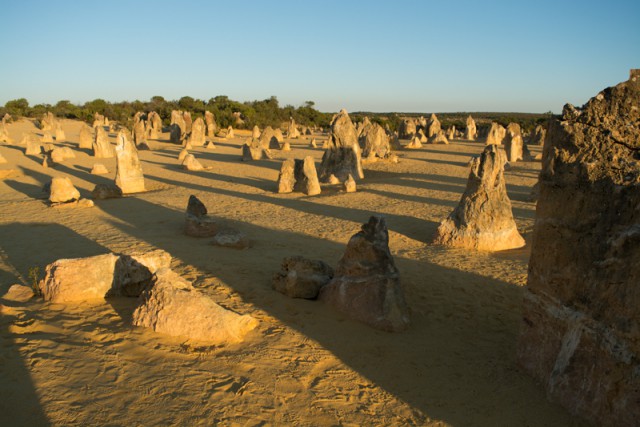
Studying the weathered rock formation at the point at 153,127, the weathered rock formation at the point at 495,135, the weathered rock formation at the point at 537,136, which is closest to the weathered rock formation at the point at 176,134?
the weathered rock formation at the point at 153,127

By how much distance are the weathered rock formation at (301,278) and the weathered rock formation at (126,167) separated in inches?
394

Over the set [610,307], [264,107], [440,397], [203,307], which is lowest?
[440,397]

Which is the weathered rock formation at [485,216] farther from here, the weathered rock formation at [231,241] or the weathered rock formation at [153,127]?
the weathered rock formation at [153,127]

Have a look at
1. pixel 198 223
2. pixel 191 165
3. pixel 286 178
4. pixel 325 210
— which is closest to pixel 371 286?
pixel 198 223

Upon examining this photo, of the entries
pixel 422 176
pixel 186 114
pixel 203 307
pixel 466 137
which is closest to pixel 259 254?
pixel 203 307

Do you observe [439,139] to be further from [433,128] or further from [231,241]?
[231,241]

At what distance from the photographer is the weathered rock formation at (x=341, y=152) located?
16578 mm

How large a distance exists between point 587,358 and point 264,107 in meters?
44.7

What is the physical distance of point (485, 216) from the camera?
8.41m

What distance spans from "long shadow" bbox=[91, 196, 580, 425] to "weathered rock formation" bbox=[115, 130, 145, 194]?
6.81 m

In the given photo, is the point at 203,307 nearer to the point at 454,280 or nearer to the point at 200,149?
the point at 454,280

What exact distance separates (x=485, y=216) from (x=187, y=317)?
6007mm

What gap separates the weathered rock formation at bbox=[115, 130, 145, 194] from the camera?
13938 mm

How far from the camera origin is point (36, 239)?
848 cm
